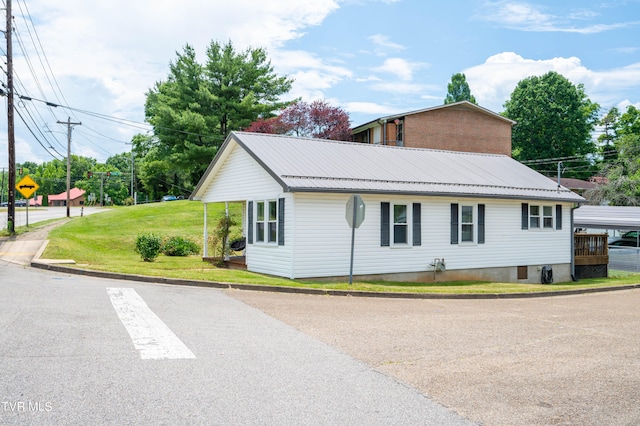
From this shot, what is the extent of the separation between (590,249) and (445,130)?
73.0ft

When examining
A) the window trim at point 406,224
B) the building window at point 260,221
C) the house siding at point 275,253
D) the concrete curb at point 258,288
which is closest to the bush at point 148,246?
the concrete curb at point 258,288

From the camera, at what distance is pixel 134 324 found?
29.3ft

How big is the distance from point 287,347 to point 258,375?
1.54m

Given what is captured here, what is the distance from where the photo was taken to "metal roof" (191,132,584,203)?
1855 centimetres

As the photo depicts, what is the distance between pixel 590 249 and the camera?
2767 centimetres

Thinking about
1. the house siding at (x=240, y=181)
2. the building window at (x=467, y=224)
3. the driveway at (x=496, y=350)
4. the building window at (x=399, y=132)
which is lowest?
the driveway at (x=496, y=350)

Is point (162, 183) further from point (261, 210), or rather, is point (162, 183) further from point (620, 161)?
point (261, 210)

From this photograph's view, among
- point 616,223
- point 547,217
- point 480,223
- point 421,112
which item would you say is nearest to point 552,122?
point 421,112

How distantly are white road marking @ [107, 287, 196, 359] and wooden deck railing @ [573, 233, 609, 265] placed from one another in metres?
21.9

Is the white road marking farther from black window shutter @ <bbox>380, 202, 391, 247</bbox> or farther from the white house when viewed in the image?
black window shutter @ <bbox>380, 202, 391, 247</bbox>

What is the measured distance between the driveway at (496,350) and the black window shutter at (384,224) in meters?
4.78

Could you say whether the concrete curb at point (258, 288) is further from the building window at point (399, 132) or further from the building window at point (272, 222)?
the building window at point (399, 132)

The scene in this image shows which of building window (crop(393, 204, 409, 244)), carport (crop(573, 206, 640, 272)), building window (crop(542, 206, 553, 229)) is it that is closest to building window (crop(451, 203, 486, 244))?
building window (crop(393, 204, 409, 244))

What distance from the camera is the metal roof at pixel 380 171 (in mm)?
18547
